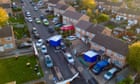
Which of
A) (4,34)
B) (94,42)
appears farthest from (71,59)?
(4,34)

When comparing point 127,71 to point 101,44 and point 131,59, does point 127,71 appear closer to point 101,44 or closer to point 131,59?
point 131,59

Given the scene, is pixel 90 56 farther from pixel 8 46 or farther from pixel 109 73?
pixel 8 46

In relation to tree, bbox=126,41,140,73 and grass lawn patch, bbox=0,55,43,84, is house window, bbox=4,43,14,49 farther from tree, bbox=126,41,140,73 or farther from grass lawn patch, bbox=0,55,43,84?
tree, bbox=126,41,140,73

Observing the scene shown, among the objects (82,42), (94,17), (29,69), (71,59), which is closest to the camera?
(29,69)

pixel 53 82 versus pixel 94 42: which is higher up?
pixel 94 42

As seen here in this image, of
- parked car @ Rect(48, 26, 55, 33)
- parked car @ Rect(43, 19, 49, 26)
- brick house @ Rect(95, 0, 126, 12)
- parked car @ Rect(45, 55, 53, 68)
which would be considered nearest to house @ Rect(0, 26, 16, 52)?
parked car @ Rect(45, 55, 53, 68)

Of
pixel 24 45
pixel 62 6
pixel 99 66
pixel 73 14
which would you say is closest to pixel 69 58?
pixel 99 66

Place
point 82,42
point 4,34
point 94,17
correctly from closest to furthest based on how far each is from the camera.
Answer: point 4,34, point 82,42, point 94,17
